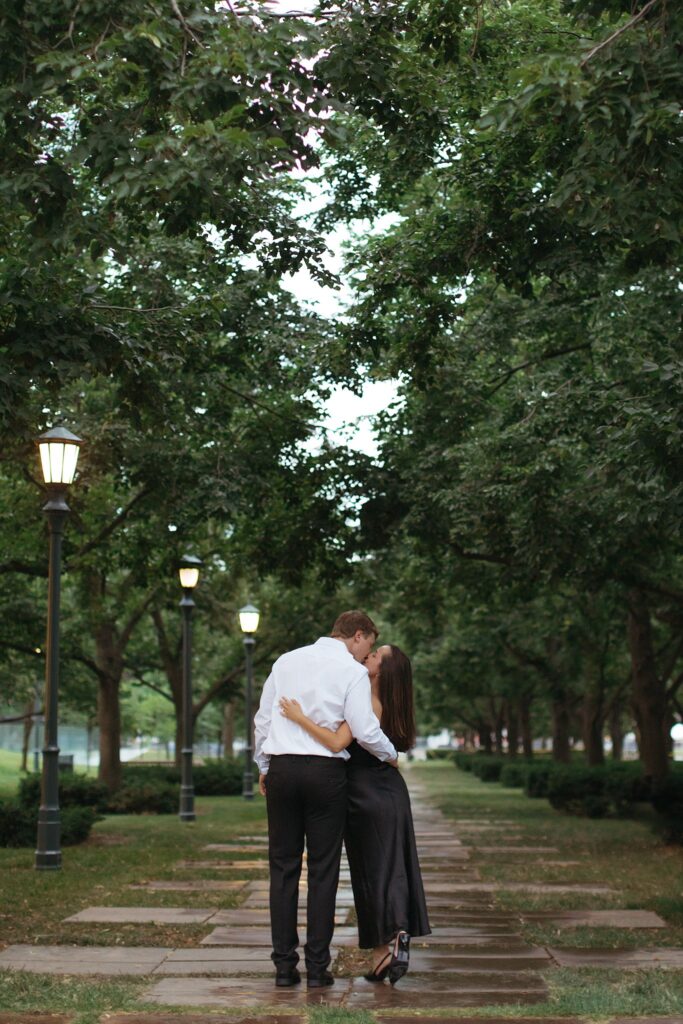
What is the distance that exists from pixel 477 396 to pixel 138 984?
1191 centimetres

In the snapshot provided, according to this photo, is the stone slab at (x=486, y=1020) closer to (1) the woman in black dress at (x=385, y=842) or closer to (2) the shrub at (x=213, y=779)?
(1) the woman in black dress at (x=385, y=842)

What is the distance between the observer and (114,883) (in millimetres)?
13117

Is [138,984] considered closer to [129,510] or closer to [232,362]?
[232,362]

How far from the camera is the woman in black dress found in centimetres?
751

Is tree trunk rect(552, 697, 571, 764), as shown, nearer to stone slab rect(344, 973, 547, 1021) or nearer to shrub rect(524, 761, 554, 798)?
shrub rect(524, 761, 554, 798)

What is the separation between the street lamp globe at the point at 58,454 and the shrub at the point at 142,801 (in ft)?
47.1

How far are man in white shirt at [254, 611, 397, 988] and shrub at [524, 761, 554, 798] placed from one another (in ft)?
88.2

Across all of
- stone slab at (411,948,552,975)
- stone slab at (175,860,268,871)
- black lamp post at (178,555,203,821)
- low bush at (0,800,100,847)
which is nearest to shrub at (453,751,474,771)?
black lamp post at (178,555,203,821)

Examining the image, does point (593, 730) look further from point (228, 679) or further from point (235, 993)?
point (235, 993)

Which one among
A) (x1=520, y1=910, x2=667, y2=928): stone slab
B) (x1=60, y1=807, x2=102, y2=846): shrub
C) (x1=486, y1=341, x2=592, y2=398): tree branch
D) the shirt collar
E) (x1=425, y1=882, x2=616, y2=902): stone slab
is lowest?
(x1=520, y1=910, x2=667, y2=928): stone slab

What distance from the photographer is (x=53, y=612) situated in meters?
15.1

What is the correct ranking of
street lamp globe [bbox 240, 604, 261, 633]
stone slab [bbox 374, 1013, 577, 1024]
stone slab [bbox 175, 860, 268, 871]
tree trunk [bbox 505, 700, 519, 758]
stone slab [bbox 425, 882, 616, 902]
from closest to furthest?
stone slab [bbox 374, 1013, 577, 1024]
stone slab [bbox 425, 882, 616, 902]
stone slab [bbox 175, 860, 268, 871]
street lamp globe [bbox 240, 604, 261, 633]
tree trunk [bbox 505, 700, 519, 758]

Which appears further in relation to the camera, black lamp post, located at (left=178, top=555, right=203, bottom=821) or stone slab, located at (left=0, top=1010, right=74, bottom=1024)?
black lamp post, located at (left=178, top=555, right=203, bottom=821)

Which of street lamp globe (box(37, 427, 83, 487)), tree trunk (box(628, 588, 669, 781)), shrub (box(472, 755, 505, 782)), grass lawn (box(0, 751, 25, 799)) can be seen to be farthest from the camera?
shrub (box(472, 755, 505, 782))
